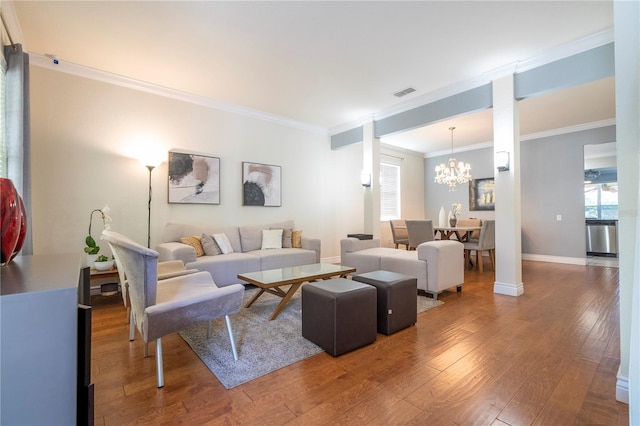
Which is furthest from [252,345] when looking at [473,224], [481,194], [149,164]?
[481,194]

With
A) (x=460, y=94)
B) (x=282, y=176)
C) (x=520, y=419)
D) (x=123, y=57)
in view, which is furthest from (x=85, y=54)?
(x=520, y=419)

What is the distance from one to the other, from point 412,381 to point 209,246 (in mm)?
2992

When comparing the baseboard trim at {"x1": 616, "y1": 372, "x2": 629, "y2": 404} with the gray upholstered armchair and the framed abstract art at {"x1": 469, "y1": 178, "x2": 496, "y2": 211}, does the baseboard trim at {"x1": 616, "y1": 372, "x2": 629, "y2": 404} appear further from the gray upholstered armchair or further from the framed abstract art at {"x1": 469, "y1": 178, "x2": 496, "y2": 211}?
the framed abstract art at {"x1": 469, "y1": 178, "x2": 496, "y2": 211}

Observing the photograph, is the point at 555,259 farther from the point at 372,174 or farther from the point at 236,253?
the point at 236,253

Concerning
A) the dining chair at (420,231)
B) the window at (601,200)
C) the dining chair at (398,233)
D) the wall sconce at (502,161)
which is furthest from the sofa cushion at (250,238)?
the window at (601,200)

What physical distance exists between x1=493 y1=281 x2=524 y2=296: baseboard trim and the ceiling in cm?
267

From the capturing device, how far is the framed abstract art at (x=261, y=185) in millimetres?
4734

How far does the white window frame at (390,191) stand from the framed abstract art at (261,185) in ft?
9.79

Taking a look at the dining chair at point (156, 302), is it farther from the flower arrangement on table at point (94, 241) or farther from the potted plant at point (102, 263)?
Answer: the flower arrangement on table at point (94, 241)

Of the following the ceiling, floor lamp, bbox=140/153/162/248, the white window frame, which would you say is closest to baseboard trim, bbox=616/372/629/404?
the ceiling

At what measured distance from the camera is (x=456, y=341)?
7.34 feet

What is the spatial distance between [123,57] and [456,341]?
442 centimetres

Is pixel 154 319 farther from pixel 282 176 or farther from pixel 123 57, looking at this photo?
pixel 282 176

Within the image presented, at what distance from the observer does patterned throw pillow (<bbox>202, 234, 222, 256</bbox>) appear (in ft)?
12.4
